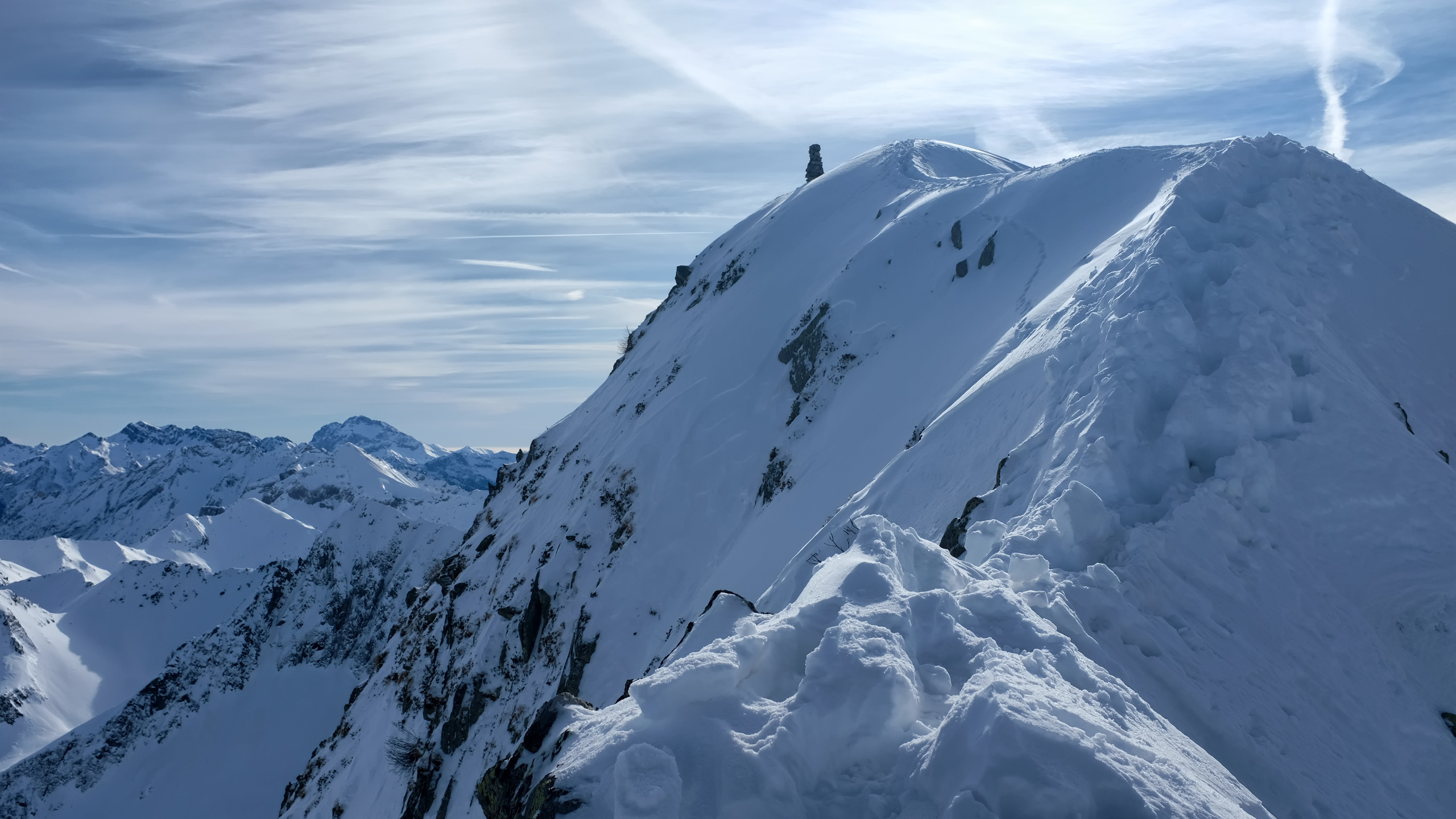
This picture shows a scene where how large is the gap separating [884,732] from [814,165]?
155 feet

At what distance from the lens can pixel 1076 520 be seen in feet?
25.1

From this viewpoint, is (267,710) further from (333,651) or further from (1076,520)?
(1076,520)

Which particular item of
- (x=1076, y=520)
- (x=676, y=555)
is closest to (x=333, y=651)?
(x=676, y=555)

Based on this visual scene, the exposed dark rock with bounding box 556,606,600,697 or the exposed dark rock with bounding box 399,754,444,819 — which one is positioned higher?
the exposed dark rock with bounding box 556,606,600,697

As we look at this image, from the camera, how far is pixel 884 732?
14.7 ft

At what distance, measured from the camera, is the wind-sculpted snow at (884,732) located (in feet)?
13.0

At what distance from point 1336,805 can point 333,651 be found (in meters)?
86.1

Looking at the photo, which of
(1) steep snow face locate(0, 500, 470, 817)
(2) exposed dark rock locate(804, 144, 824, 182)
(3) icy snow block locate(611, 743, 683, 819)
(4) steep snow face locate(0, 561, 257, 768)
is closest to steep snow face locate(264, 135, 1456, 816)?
(3) icy snow block locate(611, 743, 683, 819)

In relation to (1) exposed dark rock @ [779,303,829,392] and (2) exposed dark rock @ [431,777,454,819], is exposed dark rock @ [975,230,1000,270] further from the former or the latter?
(2) exposed dark rock @ [431,777,454,819]

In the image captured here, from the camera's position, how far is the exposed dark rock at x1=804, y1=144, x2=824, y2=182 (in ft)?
158

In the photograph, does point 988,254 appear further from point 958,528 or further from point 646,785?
point 646,785

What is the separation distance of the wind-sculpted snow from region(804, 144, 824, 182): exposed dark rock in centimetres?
4547

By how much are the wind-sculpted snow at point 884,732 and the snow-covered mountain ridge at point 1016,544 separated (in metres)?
0.02

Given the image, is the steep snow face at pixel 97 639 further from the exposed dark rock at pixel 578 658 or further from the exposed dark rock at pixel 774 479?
the exposed dark rock at pixel 774 479
